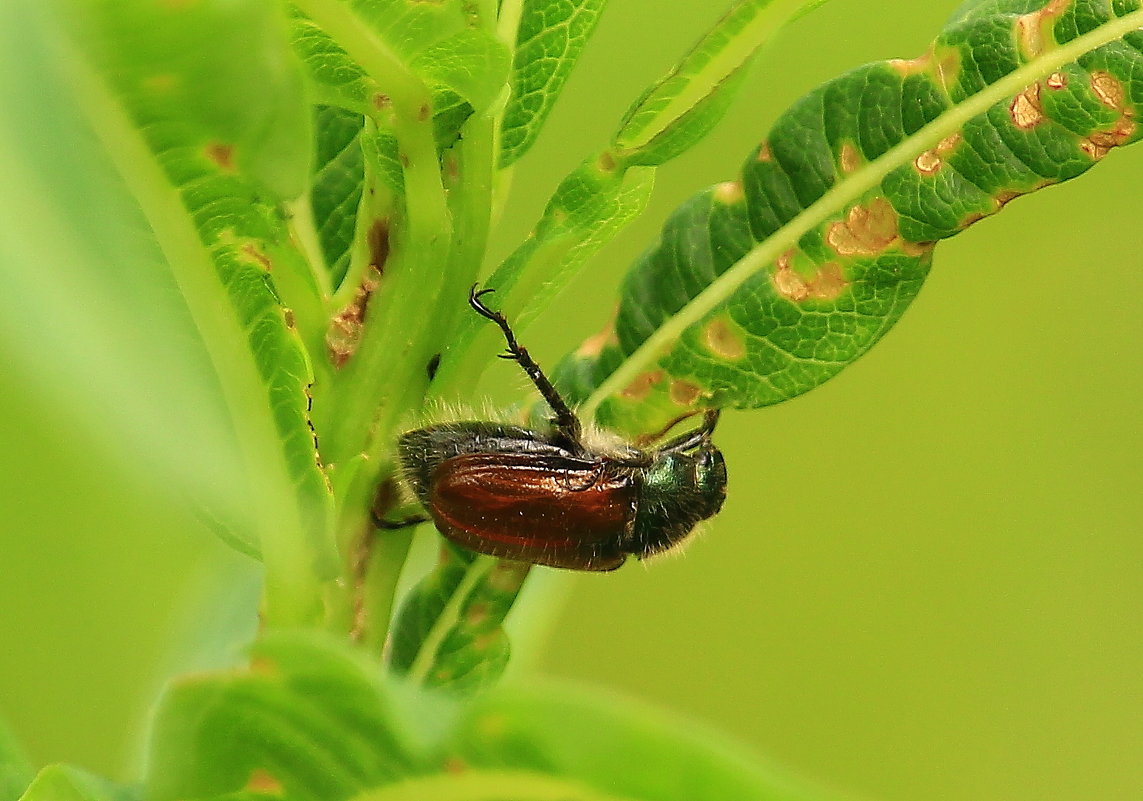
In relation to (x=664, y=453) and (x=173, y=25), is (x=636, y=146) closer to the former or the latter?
(x=173, y=25)

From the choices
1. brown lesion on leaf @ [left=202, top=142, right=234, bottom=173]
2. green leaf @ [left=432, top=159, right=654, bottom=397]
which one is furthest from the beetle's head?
brown lesion on leaf @ [left=202, top=142, right=234, bottom=173]

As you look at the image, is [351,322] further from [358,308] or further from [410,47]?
[410,47]

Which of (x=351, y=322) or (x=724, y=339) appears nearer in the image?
(x=351, y=322)

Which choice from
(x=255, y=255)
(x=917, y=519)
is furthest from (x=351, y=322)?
(x=917, y=519)

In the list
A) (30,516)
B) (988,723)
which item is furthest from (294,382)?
(988,723)

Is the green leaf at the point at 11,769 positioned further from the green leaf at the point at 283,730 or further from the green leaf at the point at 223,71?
the green leaf at the point at 223,71

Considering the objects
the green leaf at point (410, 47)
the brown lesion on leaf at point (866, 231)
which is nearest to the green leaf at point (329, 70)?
the green leaf at point (410, 47)
